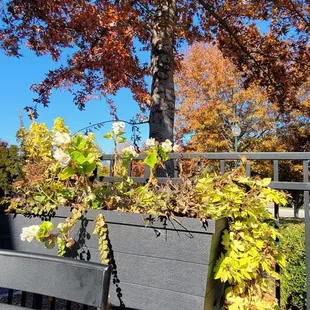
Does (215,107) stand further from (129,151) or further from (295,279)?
(129,151)

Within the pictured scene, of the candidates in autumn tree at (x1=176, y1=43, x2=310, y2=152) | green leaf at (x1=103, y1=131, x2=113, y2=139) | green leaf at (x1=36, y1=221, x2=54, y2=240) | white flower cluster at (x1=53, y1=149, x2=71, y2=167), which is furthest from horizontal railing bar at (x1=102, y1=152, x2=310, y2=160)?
autumn tree at (x1=176, y1=43, x2=310, y2=152)

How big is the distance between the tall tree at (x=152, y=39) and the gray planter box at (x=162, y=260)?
248 centimetres

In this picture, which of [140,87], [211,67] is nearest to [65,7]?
[140,87]

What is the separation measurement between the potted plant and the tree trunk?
222 centimetres

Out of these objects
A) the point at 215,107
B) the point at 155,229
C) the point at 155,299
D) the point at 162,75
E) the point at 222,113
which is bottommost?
the point at 155,299

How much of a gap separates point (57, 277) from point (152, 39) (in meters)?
3.82

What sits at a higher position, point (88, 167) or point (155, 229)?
point (88, 167)

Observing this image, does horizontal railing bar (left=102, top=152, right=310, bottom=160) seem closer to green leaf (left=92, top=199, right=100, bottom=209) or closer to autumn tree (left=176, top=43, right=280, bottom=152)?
green leaf (left=92, top=199, right=100, bottom=209)

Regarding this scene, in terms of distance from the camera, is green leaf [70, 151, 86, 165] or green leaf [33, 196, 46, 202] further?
green leaf [33, 196, 46, 202]

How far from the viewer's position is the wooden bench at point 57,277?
2.00 feet

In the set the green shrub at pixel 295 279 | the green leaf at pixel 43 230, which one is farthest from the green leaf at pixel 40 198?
the green shrub at pixel 295 279

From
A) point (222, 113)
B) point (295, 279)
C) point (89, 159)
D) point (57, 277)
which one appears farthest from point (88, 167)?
point (222, 113)

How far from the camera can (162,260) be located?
112 cm

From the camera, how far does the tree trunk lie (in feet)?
12.1
